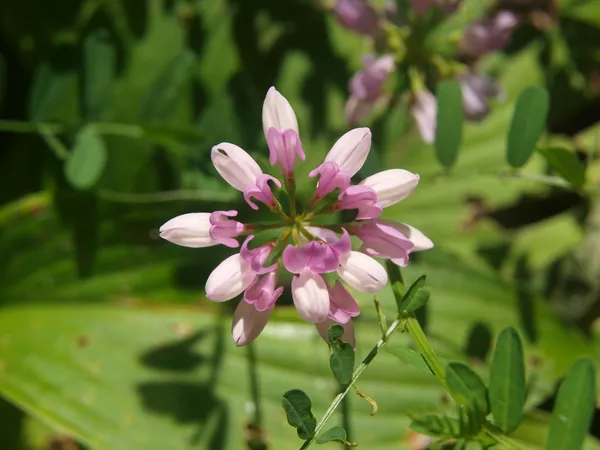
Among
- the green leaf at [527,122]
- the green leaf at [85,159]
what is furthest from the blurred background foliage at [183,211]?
the green leaf at [527,122]

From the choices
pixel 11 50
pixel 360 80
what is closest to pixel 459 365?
pixel 360 80

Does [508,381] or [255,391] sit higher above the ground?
[508,381]

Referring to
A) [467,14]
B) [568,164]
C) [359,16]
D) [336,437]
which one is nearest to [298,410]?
[336,437]

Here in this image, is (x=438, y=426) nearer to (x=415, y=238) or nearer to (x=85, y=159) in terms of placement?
(x=415, y=238)

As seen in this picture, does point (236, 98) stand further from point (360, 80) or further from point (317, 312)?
point (317, 312)

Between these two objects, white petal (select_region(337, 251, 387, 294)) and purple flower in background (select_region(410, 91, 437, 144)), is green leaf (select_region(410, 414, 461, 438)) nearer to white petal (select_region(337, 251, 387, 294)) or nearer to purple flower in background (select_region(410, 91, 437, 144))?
white petal (select_region(337, 251, 387, 294))

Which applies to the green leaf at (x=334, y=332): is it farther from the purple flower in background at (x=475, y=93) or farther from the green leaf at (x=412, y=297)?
the purple flower in background at (x=475, y=93)

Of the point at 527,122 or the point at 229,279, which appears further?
the point at 527,122
